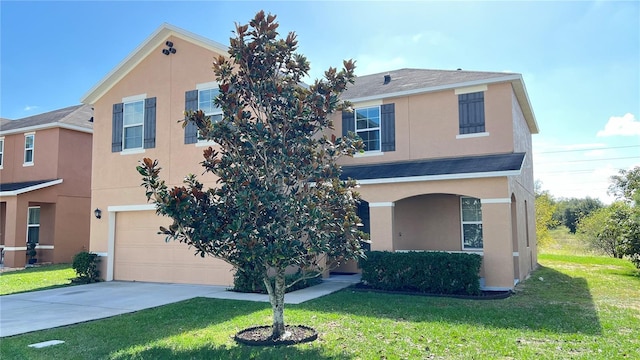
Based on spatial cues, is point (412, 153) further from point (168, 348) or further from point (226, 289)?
point (168, 348)

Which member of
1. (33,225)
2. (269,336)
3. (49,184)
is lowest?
(269,336)

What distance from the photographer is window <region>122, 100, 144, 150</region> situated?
50.3 feet

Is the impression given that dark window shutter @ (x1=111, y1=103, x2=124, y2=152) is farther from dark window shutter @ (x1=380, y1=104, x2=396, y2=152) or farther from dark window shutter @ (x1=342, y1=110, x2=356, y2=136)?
dark window shutter @ (x1=380, y1=104, x2=396, y2=152)

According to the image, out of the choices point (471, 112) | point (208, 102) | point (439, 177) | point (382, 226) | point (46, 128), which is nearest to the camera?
point (439, 177)

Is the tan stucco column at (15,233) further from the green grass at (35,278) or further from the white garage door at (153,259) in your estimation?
the white garage door at (153,259)

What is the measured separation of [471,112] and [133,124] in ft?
37.4

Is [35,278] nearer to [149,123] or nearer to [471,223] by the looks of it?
[149,123]

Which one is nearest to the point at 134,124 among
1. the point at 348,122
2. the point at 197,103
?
the point at 197,103

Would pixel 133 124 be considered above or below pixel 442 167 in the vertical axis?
above

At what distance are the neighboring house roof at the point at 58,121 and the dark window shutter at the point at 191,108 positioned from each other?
33.5 ft

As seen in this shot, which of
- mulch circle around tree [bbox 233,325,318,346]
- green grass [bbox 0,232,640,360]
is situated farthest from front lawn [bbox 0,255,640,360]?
mulch circle around tree [bbox 233,325,318,346]

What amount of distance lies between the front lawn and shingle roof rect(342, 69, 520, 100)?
6.47 meters

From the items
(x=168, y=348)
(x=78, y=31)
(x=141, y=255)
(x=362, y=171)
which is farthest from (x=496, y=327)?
(x=78, y=31)

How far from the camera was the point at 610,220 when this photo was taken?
715 inches
